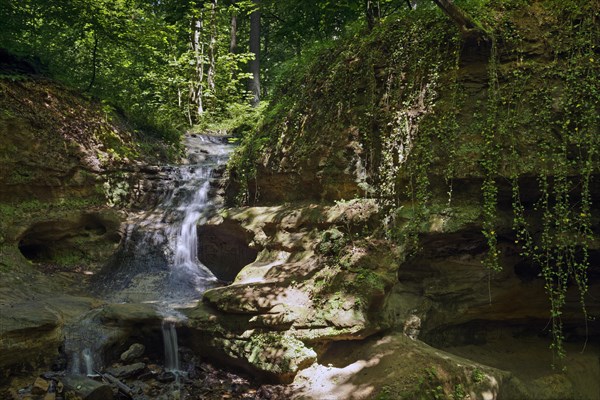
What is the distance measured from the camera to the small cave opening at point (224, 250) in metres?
8.39

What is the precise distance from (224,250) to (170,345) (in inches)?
122

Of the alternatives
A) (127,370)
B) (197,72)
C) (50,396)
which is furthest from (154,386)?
(197,72)

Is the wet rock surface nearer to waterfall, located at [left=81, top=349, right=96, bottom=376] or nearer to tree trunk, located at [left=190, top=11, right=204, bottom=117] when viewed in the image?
waterfall, located at [left=81, top=349, right=96, bottom=376]

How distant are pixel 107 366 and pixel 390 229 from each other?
445 cm

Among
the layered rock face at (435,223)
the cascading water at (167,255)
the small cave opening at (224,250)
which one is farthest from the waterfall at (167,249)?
the layered rock face at (435,223)

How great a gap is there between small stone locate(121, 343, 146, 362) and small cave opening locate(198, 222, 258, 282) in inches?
111

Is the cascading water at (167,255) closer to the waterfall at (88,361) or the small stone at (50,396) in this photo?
the waterfall at (88,361)

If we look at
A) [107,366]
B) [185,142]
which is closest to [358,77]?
[107,366]

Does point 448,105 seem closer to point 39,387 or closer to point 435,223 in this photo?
Answer: point 435,223

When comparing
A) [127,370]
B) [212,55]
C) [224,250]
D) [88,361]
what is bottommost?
[127,370]

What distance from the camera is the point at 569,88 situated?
17.8ft

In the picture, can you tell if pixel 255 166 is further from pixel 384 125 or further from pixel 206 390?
pixel 206 390

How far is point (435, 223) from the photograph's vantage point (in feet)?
19.3

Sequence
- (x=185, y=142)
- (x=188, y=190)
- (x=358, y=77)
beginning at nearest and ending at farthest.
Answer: (x=358, y=77), (x=188, y=190), (x=185, y=142)
